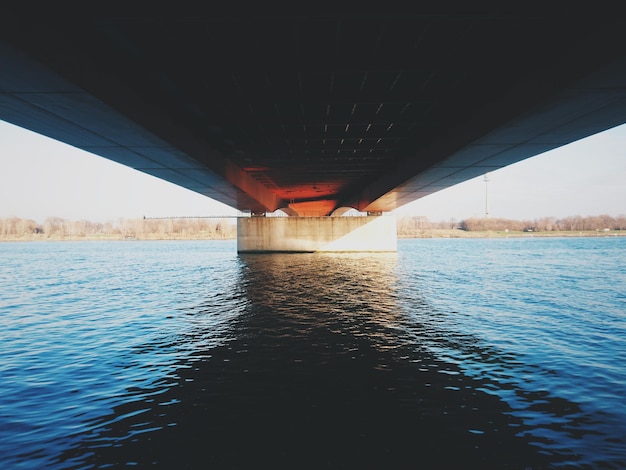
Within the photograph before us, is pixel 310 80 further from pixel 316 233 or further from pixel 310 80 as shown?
pixel 316 233

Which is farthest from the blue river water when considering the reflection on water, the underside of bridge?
the underside of bridge

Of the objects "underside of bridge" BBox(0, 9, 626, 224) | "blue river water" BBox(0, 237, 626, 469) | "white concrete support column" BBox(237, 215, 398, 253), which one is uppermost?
"underside of bridge" BBox(0, 9, 626, 224)

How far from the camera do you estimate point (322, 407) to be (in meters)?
7.16

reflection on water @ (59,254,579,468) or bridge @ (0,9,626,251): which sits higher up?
bridge @ (0,9,626,251)

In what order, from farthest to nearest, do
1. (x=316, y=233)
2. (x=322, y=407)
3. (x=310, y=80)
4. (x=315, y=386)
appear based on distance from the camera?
(x=316, y=233)
(x=310, y=80)
(x=315, y=386)
(x=322, y=407)

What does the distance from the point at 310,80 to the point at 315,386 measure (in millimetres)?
9445

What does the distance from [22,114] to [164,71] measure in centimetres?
454

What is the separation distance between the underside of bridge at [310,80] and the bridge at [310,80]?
0.16 feet

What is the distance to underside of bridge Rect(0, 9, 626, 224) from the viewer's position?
28.0 ft

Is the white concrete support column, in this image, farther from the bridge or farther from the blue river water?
the blue river water

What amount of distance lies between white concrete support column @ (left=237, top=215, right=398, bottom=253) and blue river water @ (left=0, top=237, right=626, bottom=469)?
119 ft

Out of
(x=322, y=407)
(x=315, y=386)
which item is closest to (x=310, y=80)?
(x=315, y=386)

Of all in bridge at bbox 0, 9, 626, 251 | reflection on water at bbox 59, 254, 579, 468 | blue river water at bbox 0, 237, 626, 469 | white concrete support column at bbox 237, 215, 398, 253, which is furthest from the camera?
white concrete support column at bbox 237, 215, 398, 253

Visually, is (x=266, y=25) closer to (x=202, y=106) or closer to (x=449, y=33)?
(x=449, y=33)
